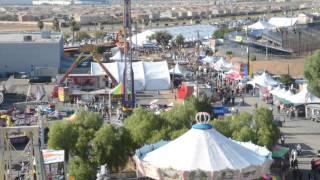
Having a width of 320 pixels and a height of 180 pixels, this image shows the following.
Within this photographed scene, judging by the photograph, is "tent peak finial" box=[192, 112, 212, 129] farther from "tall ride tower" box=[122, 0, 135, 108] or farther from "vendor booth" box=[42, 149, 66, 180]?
"tall ride tower" box=[122, 0, 135, 108]

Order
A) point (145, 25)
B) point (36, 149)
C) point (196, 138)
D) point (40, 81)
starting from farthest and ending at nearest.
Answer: point (145, 25), point (40, 81), point (196, 138), point (36, 149)

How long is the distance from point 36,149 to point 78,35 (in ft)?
190

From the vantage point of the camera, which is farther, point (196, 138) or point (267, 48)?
point (267, 48)

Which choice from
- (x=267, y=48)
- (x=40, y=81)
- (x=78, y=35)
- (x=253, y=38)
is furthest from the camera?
(x=78, y=35)

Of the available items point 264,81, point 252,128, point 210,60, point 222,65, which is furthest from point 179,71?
point 252,128

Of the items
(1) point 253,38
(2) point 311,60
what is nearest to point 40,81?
(2) point 311,60

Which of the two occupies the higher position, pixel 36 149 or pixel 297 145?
pixel 36 149

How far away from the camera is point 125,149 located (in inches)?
718

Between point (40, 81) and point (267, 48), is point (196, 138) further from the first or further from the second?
point (267, 48)

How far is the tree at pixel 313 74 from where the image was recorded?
29.4 metres

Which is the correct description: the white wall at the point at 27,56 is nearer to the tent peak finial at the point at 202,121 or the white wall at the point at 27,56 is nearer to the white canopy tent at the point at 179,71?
the white canopy tent at the point at 179,71

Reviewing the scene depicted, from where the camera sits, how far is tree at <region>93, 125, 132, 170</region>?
17625 millimetres

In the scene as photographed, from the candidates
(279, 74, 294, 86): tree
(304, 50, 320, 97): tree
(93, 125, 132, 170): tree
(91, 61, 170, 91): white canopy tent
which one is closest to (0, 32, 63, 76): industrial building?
(91, 61, 170, 91): white canopy tent

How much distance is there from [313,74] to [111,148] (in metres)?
15.5
